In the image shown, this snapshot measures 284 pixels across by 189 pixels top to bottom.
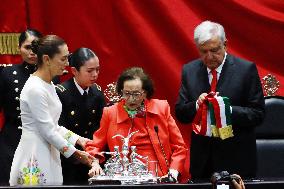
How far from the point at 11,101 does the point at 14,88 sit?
0.07m

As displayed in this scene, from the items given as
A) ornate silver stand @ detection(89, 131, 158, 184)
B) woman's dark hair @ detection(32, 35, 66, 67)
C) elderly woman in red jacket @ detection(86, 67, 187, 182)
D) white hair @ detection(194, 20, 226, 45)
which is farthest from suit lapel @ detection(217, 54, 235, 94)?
woman's dark hair @ detection(32, 35, 66, 67)

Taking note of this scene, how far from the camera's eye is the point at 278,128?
4.56 m

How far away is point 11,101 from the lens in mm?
4406

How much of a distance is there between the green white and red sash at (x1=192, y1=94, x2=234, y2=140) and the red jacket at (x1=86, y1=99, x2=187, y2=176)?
223 mm

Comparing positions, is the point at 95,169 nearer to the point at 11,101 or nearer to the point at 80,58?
the point at 80,58

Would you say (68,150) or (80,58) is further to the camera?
(80,58)

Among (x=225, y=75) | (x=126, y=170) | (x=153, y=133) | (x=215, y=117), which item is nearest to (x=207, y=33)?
(x=225, y=75)

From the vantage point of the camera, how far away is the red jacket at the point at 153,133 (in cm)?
379

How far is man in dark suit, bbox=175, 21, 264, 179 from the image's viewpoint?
144 inches

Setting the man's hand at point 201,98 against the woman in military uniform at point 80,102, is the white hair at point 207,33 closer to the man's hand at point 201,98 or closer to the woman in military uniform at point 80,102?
the man's hand at point 201,98

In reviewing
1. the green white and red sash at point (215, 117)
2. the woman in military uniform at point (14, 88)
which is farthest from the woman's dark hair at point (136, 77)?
the woman in military uniform at point (14, 88)

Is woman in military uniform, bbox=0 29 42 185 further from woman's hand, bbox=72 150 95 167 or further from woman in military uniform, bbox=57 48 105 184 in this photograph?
woman's hand, bbox=72 150 95 167

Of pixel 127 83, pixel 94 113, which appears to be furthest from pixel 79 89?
pixel 127 83

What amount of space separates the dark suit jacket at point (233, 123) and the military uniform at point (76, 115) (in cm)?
64
